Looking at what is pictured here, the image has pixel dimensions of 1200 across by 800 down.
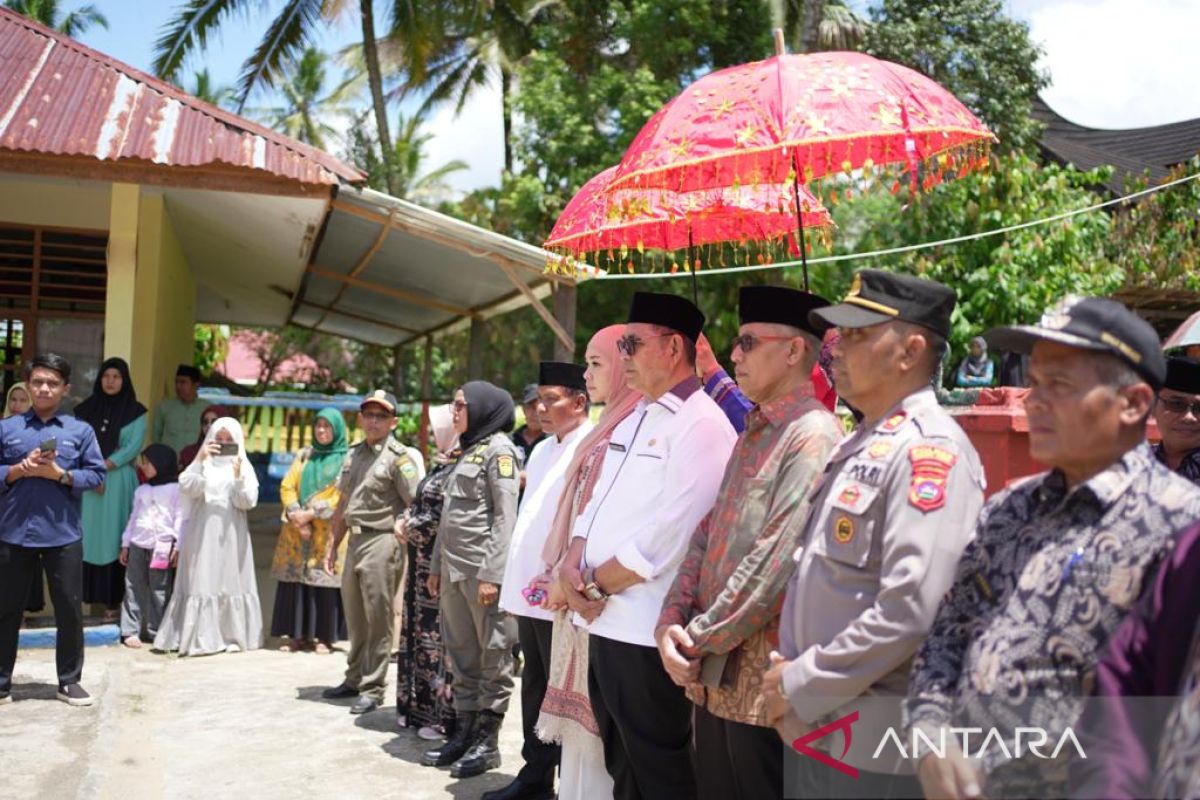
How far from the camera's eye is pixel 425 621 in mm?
6102

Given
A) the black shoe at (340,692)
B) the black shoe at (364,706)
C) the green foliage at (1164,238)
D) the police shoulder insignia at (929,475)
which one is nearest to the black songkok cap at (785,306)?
the police shoulder insignia at (929,475)

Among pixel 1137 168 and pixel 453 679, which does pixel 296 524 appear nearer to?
pixel 453 679

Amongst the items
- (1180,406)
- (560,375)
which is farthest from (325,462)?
(1180,406)

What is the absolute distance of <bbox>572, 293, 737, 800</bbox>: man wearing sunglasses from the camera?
3.63m

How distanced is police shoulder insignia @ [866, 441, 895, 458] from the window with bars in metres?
8.73

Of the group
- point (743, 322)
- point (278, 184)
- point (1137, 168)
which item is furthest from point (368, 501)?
point (1137, 168)

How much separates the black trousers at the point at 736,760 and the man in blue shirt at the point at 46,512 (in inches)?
177

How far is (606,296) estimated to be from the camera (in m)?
20.9

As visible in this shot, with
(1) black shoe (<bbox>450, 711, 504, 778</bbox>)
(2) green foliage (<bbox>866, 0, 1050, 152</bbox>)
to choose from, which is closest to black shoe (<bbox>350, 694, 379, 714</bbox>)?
(1) black shoe (<bbox>450, 711, 504, 778</bbox>)

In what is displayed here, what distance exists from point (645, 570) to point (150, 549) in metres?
5.78

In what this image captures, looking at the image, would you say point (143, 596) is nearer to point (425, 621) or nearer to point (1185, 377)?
point (425, 621)

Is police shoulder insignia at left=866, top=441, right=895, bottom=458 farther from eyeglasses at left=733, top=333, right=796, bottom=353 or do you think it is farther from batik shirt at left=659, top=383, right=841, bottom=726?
eyeglasses at left=733, top=333, right=796, bottom=353

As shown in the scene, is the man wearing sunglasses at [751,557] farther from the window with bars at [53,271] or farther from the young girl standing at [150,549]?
the window with bars at [53,271]

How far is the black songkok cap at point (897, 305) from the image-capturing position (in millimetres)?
2633
